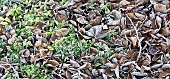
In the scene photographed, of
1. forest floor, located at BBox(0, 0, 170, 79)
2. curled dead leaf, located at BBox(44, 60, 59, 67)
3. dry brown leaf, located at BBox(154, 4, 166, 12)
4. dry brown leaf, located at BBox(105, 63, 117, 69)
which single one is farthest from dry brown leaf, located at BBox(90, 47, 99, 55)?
dry brown leaf, located at BBox(154, 4, 166, 12)

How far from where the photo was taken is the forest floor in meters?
2.17

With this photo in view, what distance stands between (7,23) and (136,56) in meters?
0.98

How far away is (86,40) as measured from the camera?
7.70 feet

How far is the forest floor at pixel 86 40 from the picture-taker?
2.17 metres

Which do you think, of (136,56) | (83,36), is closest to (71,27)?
(83,36)

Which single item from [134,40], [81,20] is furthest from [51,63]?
[134,40]

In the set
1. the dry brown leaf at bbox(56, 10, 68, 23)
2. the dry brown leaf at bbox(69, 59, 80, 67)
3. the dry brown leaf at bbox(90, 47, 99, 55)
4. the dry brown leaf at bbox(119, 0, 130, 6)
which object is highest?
the dry brown leaf at bbox(119, 0, 130, 6)

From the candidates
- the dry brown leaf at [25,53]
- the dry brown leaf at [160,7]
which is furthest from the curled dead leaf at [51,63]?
the dry brown leaf at [160,7]

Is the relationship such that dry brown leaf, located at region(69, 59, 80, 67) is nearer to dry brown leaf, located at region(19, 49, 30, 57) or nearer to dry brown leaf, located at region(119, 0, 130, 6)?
dry brown leaf, located at region(19, 49, 30, 57)

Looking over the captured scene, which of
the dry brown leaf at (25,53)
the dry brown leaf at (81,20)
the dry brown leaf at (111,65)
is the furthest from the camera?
the dry brown leaf at (81,20)

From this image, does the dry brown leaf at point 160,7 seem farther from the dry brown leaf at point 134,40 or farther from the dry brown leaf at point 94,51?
the dry brown leaf at point 94,51

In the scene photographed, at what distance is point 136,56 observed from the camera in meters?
2.20

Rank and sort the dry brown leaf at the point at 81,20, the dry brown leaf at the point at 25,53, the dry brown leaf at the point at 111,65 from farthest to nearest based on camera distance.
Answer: the dry brown leaf at the point at 81,20
the dry brown leaf at the point at 25,53
the dry brown leaf at the point at 111,65

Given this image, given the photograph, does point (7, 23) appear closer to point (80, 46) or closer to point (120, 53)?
point (80, 46)
